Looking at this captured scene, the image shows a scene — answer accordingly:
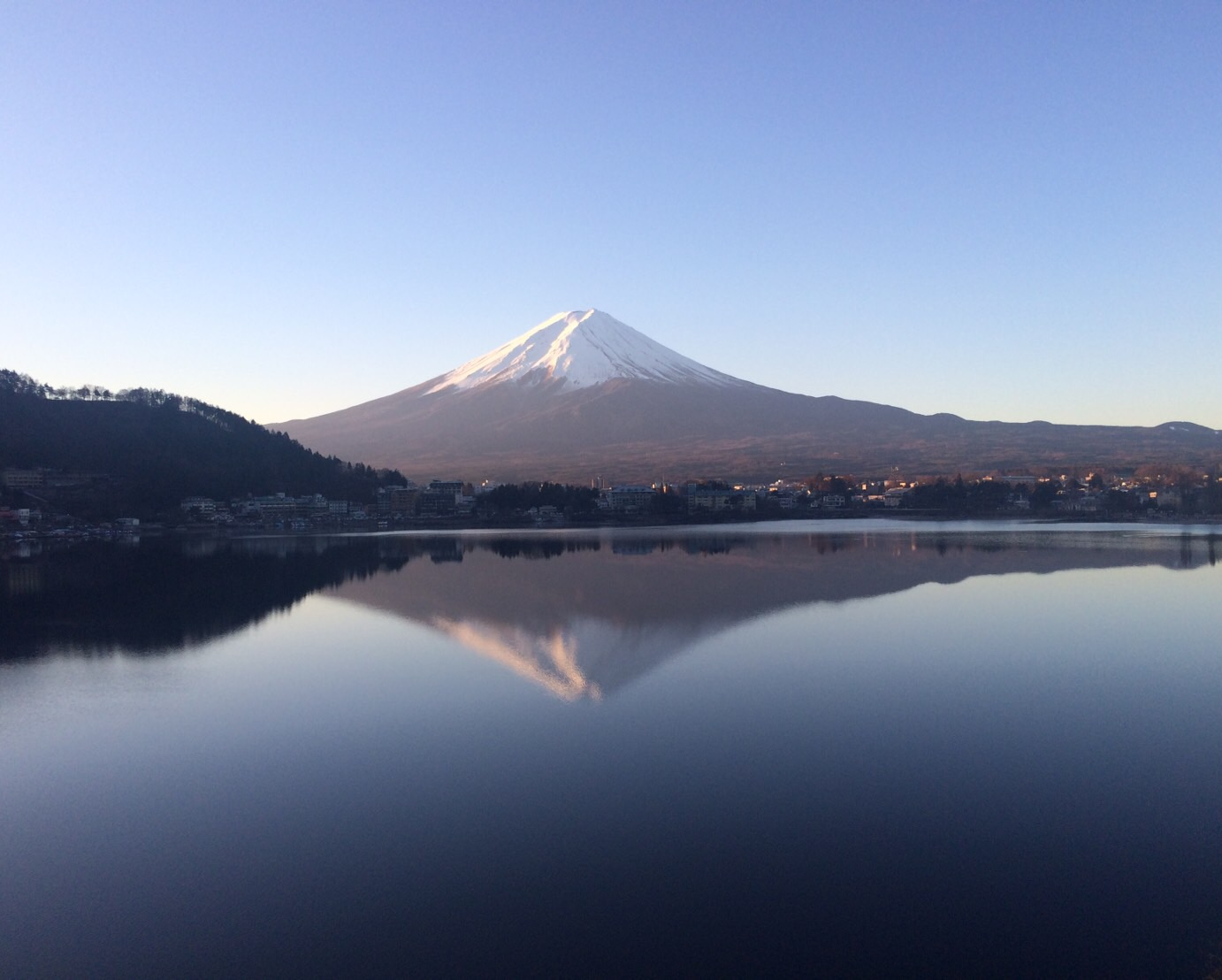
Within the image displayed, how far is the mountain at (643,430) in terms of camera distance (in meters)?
43.0

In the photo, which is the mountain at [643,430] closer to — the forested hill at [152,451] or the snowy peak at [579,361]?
the snowy peak at [579,361]

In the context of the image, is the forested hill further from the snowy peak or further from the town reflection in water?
the snowy peak

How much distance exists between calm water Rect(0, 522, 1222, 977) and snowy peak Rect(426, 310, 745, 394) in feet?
168

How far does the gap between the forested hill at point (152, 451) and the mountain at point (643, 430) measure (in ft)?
32.4

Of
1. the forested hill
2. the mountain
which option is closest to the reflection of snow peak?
the forested hill

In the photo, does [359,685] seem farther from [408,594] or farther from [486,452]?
[486,452]

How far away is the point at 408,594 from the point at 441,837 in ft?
23.4

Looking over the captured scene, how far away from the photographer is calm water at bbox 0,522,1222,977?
239cm

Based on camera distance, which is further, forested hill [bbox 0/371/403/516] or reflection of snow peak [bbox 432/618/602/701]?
forested hill [bbox 0/371/403/516]

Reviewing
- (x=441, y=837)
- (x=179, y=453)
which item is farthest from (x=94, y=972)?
(x=179, y=453)

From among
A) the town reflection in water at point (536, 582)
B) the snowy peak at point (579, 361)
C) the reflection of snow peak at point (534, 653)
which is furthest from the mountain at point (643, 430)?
the reflection of snow peak at point (534, 653)

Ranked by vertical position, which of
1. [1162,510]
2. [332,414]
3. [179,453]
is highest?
[332,414]

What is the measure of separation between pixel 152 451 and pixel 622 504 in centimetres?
1456

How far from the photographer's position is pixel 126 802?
346 cm
